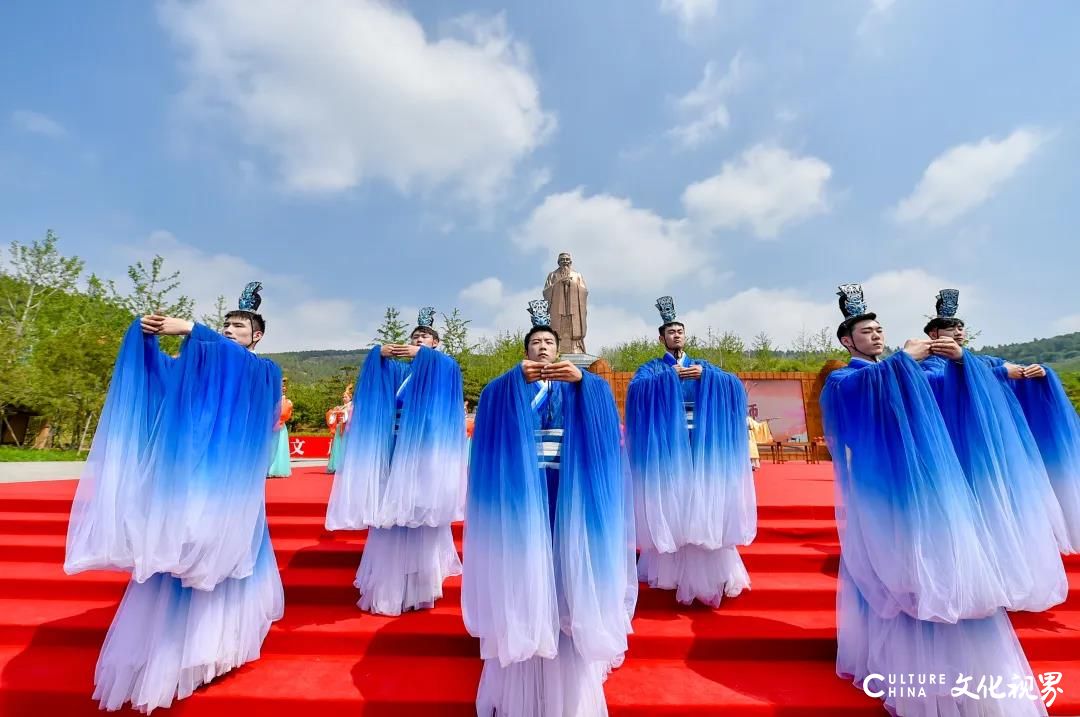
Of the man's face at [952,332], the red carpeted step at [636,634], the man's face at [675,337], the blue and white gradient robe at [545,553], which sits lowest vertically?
the red carpeted step at [636,634]

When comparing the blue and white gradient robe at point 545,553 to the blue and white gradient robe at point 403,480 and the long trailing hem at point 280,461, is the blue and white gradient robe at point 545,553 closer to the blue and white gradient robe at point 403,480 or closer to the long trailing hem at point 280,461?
the blue and white gradient robe at point 403,480

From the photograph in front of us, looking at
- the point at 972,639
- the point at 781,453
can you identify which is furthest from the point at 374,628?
the point at 781,453

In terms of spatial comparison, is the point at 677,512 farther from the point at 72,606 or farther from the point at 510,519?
the point at 72,606

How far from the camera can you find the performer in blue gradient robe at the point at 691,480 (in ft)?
13.1

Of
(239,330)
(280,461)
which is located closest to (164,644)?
(239,330)

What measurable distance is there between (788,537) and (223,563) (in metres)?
5.23

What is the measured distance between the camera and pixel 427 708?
288cm

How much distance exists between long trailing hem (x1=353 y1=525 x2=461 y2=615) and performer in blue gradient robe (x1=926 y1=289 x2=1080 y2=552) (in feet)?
15.6

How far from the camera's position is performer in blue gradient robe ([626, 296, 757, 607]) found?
3.99m

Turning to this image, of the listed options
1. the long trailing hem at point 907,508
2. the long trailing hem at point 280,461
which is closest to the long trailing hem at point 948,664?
the long trailing hem at point 907,508

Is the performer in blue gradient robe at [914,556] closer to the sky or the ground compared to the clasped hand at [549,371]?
closer to the ground

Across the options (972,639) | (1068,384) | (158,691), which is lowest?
(158,691)

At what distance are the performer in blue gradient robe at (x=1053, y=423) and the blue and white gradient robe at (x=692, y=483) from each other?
193cm

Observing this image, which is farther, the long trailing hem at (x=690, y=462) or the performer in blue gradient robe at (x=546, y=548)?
the long trailing hem at (x=690, y=462)
